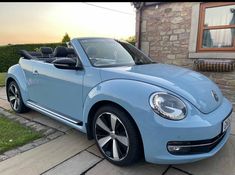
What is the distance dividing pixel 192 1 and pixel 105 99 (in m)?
4.76

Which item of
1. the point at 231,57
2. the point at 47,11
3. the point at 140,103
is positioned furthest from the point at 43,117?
the point at 47,11

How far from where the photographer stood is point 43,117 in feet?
13.1

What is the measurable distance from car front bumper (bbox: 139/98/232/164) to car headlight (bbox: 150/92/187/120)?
50 millimetres

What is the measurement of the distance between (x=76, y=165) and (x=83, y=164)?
0.27ft

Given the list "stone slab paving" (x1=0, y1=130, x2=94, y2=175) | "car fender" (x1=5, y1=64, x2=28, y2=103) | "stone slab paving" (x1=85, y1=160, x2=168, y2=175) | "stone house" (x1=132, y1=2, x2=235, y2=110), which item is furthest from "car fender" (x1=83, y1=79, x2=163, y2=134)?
"stone house" (x1=132, y1=2, x2=235, y2=110)

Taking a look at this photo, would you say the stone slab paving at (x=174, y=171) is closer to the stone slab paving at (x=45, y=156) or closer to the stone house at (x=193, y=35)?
the stone slab paving at (x=45, y=156)

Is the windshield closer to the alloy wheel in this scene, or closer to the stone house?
the alloy wheel

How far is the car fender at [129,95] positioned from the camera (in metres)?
2.00

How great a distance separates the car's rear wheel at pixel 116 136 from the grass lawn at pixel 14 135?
1221 millimetres

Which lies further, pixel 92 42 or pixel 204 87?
pixel 92 42

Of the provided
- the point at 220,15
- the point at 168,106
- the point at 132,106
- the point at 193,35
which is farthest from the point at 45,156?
the point at 220,15

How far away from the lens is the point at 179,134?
6.20 ft

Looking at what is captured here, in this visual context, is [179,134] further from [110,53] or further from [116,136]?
[110,53]

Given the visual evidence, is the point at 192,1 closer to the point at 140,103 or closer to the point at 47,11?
the point at 140,103
